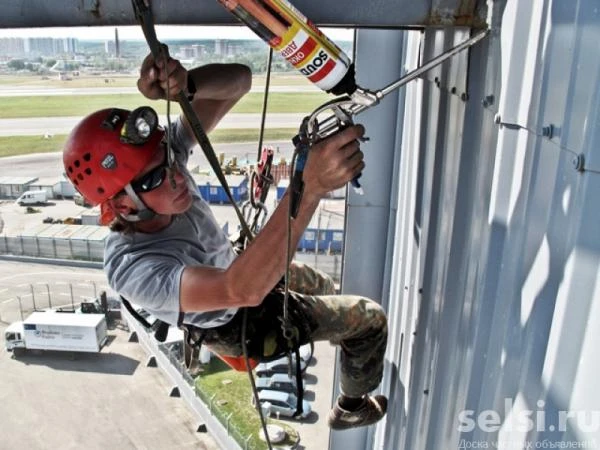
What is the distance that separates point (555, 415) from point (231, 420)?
34.5 ft

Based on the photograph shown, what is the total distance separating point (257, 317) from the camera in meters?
2.70

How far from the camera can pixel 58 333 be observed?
13.8m

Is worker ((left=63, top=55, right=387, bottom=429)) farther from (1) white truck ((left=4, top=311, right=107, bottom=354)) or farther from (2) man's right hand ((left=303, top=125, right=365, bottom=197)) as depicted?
(1) white truck ((left=4, top=311, right=107, bottom=354))

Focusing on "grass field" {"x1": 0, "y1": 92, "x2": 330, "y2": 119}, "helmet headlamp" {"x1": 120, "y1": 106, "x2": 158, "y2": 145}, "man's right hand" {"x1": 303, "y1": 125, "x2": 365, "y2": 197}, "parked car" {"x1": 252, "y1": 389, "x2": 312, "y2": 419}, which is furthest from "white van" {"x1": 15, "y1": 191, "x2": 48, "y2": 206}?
"man's right hand" {"x1": 303, "y1": 125, "x2": 365, "y2": 197}

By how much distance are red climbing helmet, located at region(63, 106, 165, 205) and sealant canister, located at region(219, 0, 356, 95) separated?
2.88 ft

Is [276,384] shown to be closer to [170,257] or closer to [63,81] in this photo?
[170,257]

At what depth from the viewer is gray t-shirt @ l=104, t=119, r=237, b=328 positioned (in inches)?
79.7

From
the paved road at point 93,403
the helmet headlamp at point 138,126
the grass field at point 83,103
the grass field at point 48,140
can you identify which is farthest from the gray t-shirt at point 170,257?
the grass field at point 83,103

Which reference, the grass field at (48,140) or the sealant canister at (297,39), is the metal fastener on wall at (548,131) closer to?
the sealant canister at (297,39)

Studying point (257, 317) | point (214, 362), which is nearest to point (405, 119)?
point (257, 317)

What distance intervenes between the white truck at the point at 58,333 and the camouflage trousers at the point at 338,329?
11.6 metres

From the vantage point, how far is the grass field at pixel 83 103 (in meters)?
31.2

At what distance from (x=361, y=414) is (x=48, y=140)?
31276 millimetres

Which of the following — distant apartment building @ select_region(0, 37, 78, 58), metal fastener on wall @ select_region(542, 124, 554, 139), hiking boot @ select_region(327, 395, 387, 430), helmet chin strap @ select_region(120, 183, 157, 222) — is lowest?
hiking boot @ select_region(327, 395, 387, 430)
